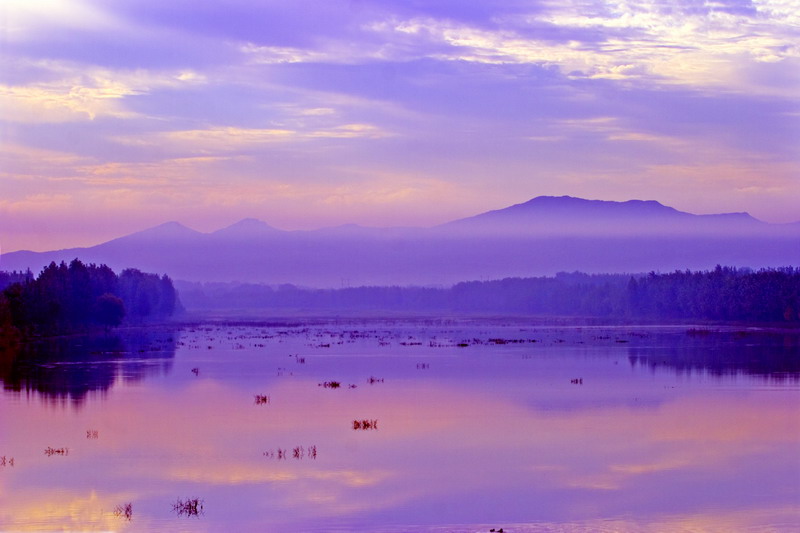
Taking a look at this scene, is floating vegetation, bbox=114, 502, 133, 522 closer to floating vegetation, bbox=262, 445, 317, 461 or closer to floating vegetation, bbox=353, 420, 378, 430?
floating vegetation, bbox=262, 445, 317, 461

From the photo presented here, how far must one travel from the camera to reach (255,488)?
24.8 metres

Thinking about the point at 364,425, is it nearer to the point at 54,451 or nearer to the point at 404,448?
the point at 404,448

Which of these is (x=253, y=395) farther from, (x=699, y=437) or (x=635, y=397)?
(x=699, y=437)

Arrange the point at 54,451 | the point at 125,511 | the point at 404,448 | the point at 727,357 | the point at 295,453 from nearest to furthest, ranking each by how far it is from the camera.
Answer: the point at 125,511
the point at 295,453
the point at 54,451
the point at 404,448
the point at 727,357

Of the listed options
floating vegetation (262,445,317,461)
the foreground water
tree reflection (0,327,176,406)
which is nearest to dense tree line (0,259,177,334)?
tree reflection (0,327,176,406)

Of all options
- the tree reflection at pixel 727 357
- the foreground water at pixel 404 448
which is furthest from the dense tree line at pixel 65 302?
the tree reflection at pixel 727 357

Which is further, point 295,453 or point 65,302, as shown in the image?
point 65,302

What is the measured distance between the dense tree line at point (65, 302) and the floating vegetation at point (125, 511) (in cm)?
7819

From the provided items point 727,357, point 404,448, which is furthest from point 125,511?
point 727,357

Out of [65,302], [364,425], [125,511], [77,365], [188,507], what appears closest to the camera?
[125,511]

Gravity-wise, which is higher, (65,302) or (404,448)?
(65,302)

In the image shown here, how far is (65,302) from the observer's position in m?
121

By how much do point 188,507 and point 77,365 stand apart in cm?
4591

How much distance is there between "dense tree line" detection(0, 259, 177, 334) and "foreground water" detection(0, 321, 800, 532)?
42371mm
